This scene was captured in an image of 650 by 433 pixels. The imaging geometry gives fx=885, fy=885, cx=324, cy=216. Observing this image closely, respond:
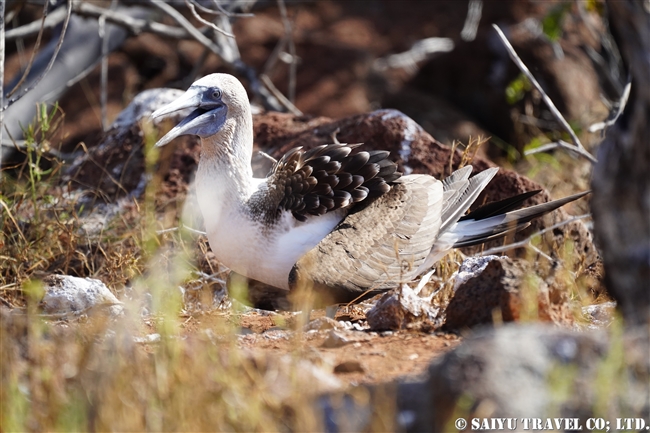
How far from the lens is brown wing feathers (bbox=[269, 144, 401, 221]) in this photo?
15.0 ft

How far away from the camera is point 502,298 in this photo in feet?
12.0

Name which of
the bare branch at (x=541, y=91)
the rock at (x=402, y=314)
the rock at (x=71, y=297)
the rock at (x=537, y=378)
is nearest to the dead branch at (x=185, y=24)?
the rock at (x=71, y=297)

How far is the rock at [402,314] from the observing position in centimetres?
409

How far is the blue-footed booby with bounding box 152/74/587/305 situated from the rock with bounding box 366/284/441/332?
23 cm

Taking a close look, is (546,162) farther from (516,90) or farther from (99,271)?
(99,271)

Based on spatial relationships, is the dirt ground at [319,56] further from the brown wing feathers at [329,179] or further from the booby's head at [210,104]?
the brown wing feathers at [329,179]

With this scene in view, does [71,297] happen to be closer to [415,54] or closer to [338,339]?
[338,339]

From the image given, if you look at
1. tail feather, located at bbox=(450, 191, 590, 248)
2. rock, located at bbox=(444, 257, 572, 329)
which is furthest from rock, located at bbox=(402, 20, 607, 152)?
rock, located at bbox=(444, 257, 572, 329)

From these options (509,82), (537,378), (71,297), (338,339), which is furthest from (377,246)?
(509,82)

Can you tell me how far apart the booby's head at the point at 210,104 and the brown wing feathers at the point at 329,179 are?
0.43m

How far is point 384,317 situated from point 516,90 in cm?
492

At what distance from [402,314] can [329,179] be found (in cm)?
89

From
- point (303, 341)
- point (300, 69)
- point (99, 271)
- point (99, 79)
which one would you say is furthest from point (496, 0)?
point (303, 341)

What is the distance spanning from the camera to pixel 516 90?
848cm
